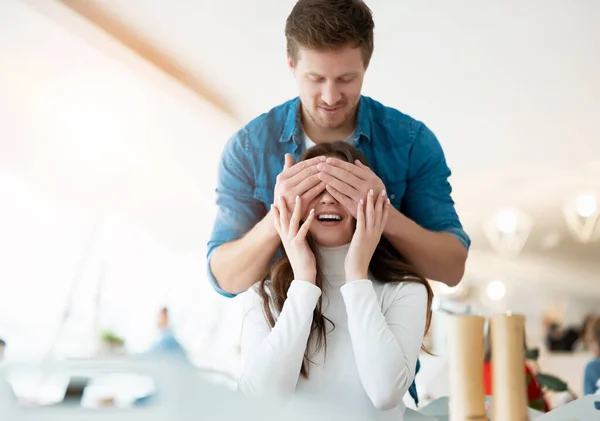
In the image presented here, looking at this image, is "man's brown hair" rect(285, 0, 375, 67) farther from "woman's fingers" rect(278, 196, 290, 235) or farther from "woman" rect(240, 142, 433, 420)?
"woman's fingers" rect(278, 196, 290, 235)

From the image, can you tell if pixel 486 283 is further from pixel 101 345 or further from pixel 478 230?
pixel 101 345

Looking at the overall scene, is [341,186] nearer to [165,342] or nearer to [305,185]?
[305,185]

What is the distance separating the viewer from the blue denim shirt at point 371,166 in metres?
1.39

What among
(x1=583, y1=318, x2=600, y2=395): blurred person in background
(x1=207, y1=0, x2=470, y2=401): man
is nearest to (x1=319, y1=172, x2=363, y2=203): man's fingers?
(x1=207, y1=0, x2=470, y2=401): man

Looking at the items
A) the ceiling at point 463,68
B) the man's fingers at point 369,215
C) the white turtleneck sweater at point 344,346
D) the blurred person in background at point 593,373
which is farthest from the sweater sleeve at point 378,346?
the blurred person in background at point 593,373

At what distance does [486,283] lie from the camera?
185 centimetres

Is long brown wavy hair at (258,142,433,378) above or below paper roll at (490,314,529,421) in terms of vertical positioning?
above

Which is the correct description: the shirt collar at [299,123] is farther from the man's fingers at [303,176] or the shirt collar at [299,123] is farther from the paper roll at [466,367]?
the paper roll at [466,367]

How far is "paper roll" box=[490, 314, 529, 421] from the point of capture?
1.05m

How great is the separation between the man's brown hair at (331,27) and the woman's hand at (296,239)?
0.28 meters

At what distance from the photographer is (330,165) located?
1.23 meters

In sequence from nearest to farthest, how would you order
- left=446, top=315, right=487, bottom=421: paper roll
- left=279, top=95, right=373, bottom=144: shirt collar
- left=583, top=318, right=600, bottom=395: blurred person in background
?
left=446, top=315, right=487, bottom=421: paper roll → left=279, top=95, right=373, bottom=144: shirt collar → left=583, top=318, right=600, bottom=395: blurred person in background

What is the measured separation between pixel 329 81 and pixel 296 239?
0.28 meters

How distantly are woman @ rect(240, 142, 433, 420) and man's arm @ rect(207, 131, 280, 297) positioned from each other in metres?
0.04
